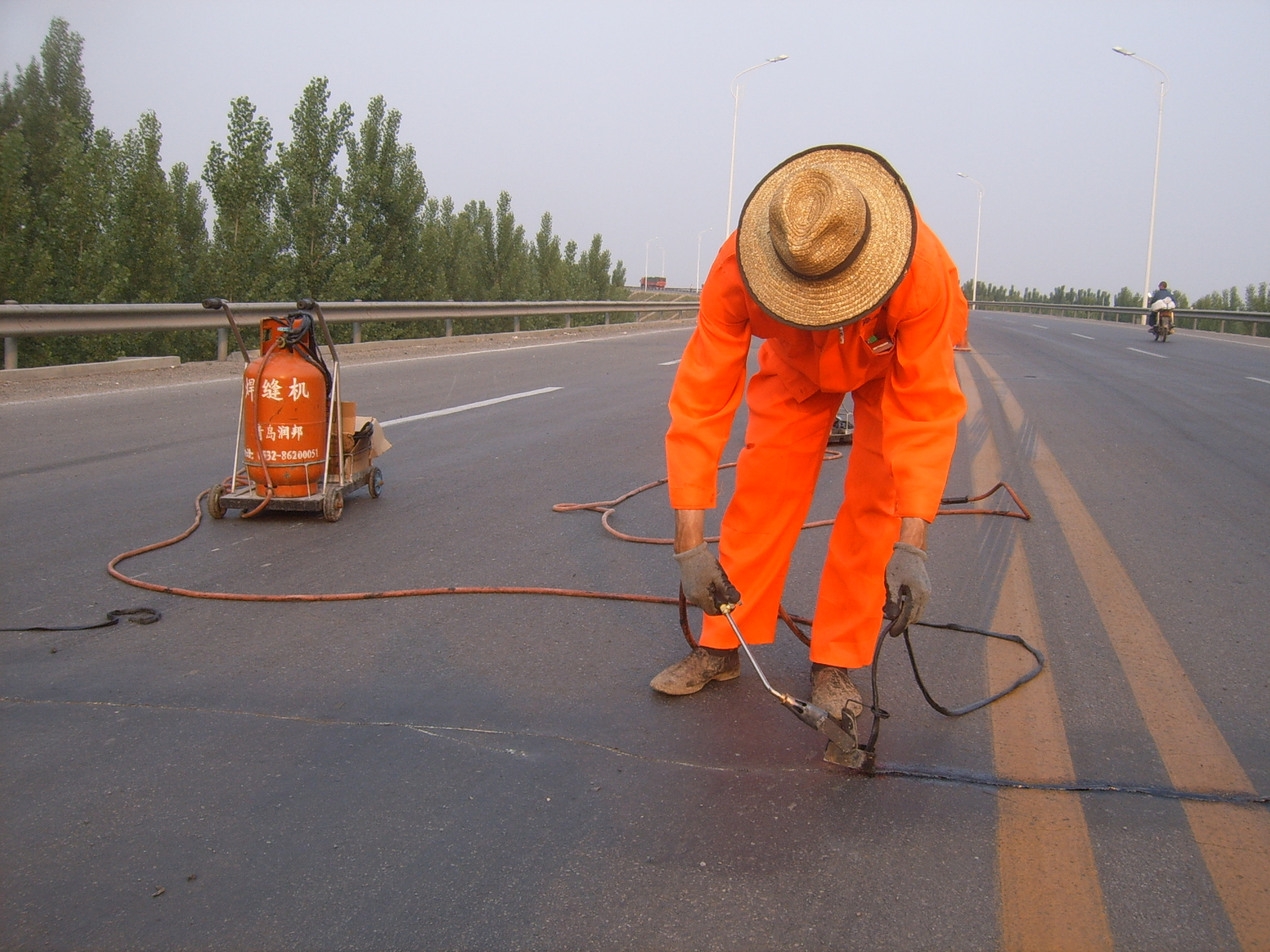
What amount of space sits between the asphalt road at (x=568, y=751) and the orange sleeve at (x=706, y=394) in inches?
29.2

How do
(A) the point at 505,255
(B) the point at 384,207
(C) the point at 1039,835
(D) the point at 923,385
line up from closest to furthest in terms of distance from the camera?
(C) the point at 1039,835
(D) the point at 923,385
(B) the point at 384,207
(A) the point at 505,255

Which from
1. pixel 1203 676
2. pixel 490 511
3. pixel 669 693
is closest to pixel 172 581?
pixel 490 511

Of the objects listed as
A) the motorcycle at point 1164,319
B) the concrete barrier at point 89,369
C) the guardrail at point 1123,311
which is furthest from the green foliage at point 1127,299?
the concrete barrier at point 89,369

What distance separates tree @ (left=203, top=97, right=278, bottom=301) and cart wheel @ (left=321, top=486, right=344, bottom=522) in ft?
65.9

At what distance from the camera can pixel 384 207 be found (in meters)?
28.5

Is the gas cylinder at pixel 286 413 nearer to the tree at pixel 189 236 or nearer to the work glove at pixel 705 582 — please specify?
the work glove at pixel 705 582

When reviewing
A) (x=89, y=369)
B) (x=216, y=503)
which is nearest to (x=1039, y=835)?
(x=216, y=503)

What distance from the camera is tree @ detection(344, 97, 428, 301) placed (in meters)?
27.0

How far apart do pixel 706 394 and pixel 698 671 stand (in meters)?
0.94

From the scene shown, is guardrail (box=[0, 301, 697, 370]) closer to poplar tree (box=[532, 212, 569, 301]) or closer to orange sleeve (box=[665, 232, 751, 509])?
orange sleeve (box=[665, 232, 751, 509])

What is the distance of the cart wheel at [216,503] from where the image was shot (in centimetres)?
536

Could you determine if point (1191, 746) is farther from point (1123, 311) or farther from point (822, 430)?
point (1123, 311)

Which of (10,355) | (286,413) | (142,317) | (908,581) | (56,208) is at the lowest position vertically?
(908,581)

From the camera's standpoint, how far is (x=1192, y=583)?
181 inches
